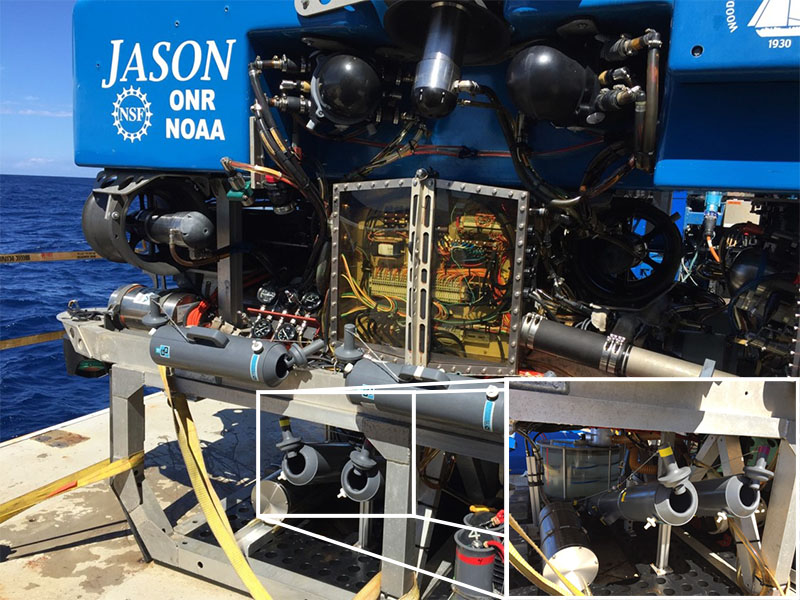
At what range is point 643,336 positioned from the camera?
3.01 m

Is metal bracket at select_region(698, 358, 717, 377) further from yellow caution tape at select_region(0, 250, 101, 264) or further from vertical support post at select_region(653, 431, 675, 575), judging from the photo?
yellow caution tape at select_region(0, 250, 101, 264)

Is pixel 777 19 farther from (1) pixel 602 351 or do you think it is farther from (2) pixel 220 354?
(2) pixel 220 354

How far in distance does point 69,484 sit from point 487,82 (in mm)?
3200

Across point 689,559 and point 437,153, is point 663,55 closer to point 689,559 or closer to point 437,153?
point 437,153

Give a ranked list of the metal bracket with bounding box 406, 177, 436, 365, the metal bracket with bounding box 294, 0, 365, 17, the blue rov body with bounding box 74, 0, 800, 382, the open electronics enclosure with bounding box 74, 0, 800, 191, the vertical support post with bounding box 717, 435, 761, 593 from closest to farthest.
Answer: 1. the open electronics enclosure with bounding box 74, 0, 800, 191
2. the blue rov body with bounding box 74, 0, 800, 382
3. the metal bracket with bounding box 294, 0, 365, 17
4. the metal bracket with bounding box 406, 177, 436, 365
5. the vertical support post with bounding box 717, 435, 761, 593

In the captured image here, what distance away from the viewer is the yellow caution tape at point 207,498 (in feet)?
10.3

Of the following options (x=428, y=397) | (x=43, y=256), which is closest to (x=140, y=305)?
(x=43, y=256)

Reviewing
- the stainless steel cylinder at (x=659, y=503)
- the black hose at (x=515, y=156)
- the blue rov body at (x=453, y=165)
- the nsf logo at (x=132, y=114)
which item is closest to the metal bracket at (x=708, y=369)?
the blue rov body at (x=453, y=165)

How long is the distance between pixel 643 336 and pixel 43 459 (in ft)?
14.1

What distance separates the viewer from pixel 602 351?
2658 millimetres

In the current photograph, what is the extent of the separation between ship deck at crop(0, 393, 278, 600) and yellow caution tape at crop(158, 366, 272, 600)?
0.37 metres

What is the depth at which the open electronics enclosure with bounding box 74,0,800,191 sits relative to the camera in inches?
86.4

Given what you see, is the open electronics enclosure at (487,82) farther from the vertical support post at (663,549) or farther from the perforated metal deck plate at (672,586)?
the perforated metal deck plate at (672,586)

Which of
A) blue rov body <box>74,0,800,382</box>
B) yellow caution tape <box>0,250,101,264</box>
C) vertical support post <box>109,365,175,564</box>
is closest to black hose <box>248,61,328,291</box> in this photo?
blue rov body <box>74,0,800,382</box>
